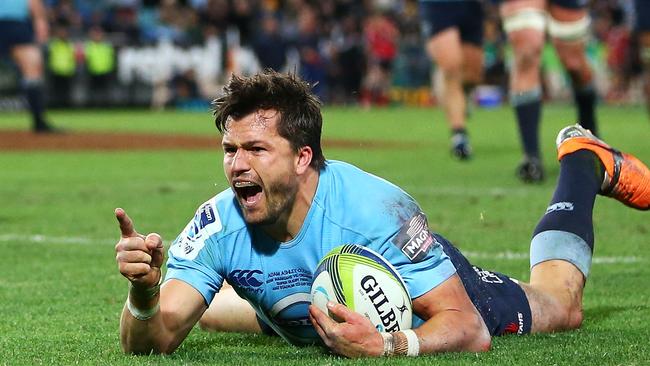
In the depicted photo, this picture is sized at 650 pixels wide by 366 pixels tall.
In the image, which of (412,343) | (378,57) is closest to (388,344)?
(412,343)

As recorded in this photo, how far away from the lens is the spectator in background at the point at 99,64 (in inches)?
1187

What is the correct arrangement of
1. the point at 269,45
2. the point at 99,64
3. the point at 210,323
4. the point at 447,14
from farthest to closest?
1. the point at 269,45
2. the point at 99,64
3. the point at 447,14
4. the point at 210,323

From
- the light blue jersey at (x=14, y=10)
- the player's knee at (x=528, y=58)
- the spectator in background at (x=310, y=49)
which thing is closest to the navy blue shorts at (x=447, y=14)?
the player's knee at (x=528, y=58)

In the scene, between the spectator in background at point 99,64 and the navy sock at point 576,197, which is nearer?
the navy sock at point 576,197

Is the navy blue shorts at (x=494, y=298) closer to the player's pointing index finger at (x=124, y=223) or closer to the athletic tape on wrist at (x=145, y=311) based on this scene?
the athletic tape on wrist at (x=145, y=311)

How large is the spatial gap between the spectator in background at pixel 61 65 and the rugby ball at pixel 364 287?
84.6 feet

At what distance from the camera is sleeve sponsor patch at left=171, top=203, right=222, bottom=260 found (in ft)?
15.2

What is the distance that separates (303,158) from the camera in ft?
15.1

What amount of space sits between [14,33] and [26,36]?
0.52 feet

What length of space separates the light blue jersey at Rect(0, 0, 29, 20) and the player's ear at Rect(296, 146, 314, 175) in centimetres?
1333

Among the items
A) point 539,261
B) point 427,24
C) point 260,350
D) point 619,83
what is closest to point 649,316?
point 539,261

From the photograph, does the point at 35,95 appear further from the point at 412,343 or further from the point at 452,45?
the point at 412,343

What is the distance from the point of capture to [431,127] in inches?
861

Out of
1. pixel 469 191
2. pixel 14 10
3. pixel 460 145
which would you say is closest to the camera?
pixel 469 191
